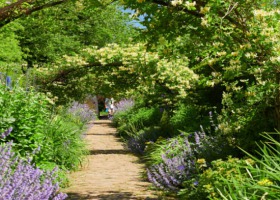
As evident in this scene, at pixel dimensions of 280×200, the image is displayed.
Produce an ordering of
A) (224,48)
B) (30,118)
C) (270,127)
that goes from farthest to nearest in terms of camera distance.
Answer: (30,118)
(270,127)
(224,48)

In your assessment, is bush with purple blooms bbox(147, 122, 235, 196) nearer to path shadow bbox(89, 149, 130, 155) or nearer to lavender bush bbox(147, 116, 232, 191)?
lavender bush bbox(147, 116, 232, 191)

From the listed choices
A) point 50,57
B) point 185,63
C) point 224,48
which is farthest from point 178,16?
point 50,57

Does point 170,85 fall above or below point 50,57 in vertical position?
below

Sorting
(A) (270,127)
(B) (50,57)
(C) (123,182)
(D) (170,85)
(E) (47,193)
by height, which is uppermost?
(B) (50,57)

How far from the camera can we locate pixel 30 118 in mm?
7801

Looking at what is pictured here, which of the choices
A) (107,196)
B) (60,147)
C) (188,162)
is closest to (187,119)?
(60,147)

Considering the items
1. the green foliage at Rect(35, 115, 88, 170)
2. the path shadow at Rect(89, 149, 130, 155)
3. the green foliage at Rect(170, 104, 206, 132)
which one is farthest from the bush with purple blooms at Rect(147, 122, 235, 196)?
the path shadow at Rect(89, 149, 130, 155)

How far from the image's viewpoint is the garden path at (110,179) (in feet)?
24.8

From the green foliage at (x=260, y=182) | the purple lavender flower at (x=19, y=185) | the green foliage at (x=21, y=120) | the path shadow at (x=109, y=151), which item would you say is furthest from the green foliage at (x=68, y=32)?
the green foliage at (x=260, y=182)

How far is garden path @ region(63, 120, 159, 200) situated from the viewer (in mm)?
7547

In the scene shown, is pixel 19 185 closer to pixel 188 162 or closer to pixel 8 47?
pixel 188 162

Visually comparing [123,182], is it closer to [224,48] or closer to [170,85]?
[224,48]

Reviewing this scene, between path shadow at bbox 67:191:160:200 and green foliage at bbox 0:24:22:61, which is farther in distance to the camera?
green foliage at bbox 0:24:22:61

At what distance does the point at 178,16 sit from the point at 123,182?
11.9ft
